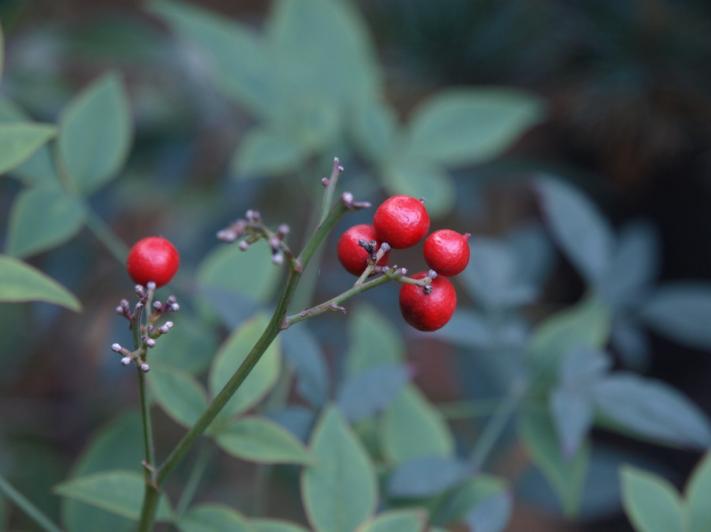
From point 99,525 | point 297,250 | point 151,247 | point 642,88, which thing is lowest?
point 99,525

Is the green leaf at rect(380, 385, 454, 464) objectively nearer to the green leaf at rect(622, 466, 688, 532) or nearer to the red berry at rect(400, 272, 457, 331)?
the green leaf at rect(622, 466, 688, 532)

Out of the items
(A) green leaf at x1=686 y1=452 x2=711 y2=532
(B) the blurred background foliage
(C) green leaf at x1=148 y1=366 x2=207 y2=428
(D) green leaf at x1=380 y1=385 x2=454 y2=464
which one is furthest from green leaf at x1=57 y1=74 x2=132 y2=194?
(A) green leaf at x1=686 y1=452 x2=711 y2=532

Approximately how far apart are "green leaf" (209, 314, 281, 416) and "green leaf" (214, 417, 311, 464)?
1 centimetres

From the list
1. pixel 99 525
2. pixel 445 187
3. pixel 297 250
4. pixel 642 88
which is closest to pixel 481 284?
pixel 445 187

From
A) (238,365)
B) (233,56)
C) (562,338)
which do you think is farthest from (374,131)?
(238,365)

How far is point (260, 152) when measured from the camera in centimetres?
89

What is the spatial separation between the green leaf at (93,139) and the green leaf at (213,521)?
313 millimetres

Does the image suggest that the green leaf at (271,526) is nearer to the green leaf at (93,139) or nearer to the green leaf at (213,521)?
the green leaf at (213,521)

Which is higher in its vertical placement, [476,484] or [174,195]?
[174,195]

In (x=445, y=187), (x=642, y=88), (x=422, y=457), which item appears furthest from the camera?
(x=642, y=88)

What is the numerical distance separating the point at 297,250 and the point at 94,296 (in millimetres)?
325

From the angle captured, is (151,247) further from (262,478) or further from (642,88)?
(642,88)

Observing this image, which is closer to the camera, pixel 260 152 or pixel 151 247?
pixel 151 247

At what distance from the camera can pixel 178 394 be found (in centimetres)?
60
